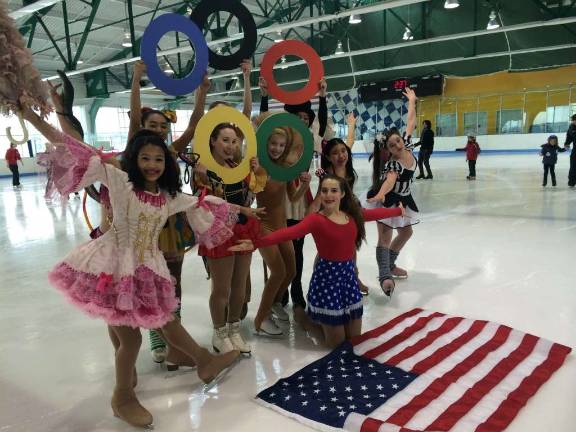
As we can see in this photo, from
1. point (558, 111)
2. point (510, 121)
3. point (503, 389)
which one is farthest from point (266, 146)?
point (510, 121)

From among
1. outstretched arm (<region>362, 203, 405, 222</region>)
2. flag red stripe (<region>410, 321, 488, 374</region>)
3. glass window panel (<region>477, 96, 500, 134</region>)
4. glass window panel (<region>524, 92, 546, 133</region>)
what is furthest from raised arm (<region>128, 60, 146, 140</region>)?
glass window panel (<region>477, 96, 500, 134</region>)

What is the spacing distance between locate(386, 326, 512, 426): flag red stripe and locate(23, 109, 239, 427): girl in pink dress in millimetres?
949

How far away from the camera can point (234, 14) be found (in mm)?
2527

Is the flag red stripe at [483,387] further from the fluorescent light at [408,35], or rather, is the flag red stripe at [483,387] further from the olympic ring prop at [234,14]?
the fluorescent light at [408,35]

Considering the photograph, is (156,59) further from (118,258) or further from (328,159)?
(328,159)

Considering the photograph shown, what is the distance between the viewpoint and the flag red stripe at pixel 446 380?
180 centimetres

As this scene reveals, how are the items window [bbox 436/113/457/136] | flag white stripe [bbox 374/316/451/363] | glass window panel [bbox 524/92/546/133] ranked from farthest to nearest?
window [bbox 436/113/457/136] → glass window panel [bbox 524/92/546/133] → flag white stripe [bbox 374/316/451/363]

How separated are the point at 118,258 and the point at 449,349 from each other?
169 cm

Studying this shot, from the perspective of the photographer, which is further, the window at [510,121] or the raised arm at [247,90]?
the window at [510,121]

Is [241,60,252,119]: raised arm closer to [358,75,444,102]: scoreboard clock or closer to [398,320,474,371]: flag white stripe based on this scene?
[398,320,474,371]: flag white stripe

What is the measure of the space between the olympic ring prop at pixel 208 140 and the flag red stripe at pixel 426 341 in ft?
3.90

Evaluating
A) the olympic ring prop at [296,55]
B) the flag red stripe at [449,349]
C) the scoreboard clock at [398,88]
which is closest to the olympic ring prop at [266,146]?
the olympic ring prop at [296,55]

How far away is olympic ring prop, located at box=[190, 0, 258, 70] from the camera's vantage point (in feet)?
7.76

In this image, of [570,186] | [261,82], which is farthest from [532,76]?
[261,82]
